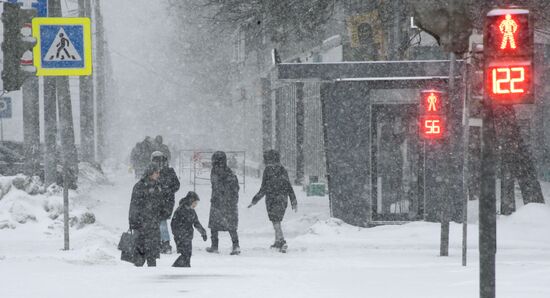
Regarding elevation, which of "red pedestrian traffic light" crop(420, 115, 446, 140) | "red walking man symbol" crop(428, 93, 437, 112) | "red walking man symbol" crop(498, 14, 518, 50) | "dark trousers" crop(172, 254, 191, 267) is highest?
"red walking man symbol" crop(498, 14, 518, 50)

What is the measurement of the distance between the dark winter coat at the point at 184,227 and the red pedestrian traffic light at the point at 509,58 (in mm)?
5972

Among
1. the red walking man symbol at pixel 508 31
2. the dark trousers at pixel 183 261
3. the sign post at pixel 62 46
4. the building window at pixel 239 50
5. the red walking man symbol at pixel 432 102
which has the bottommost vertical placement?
the dark trousers at pixel 183 261

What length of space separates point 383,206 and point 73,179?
10.4 meters

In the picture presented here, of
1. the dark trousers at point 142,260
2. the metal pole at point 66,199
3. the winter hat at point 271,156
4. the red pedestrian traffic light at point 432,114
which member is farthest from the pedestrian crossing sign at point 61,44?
the red pedestrian traffic light at point 432,114

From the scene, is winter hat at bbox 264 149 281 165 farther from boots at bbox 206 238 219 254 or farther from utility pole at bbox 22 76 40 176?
utility pole at bbox 22 76 40 176

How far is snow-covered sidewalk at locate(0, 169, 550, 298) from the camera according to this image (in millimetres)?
8617

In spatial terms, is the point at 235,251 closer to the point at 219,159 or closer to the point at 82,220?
the point at 219,159

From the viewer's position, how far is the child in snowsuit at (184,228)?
11.4m

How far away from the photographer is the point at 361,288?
29.4 ft

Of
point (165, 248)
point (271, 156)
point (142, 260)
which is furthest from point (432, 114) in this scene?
point (142, 260)

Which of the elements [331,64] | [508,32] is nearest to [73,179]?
[331,64]

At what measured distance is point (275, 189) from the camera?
1480 centimetres

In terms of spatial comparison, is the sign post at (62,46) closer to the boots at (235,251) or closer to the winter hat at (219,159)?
the winter hat at (219,159)

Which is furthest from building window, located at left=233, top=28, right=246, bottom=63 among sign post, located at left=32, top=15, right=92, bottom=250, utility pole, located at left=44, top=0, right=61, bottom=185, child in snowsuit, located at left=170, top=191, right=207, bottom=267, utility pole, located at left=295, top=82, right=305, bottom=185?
sign post, located at left=32, top=15, right=92, bottom=250
